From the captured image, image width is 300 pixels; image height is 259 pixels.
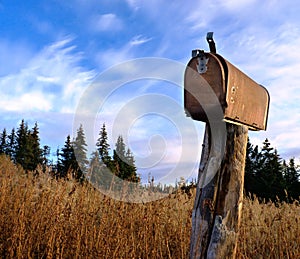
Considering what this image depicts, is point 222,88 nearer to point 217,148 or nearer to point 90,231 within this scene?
point 217,148

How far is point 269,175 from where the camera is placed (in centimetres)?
1605

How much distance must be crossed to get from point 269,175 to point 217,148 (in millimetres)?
15347

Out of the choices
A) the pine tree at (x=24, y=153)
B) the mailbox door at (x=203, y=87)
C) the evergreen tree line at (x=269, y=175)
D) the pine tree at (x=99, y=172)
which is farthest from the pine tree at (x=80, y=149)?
the pine tree at (x=24, y=153)

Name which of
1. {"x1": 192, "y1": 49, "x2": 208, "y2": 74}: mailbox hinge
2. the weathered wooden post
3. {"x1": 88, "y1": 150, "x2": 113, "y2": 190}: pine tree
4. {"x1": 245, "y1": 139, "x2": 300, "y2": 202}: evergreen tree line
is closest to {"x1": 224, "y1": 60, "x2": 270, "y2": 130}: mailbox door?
the weathered wooden post

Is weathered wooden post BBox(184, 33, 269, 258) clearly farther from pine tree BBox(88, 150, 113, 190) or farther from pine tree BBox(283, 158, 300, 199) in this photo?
pine tree BBox(283, 158, 300, 199)

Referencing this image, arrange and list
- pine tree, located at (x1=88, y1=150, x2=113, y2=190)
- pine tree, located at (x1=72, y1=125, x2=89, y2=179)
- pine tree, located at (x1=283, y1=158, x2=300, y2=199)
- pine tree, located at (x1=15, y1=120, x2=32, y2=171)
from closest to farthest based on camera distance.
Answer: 1. pine tree, located at (x1=72, y1=125, x2=89, y2=179)
2. pine tree, located at (x1=88, y1=150, x2=113, y2=190)
3. pine tree, located at (x1=283, y1=158, x2=300, y2=199)
4. pine tree, located at (x1=15, y1=120, x2=32, y2=171)

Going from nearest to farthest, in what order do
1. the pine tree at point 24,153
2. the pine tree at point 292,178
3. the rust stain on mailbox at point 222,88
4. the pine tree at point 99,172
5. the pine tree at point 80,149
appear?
1. the rust stain on mailbox at point 222,88
2. the pine tree at point 80,149
3. the pine tree at point 99,172
4. the pine tree at point 292,178
5. the pine tree at point 24,153

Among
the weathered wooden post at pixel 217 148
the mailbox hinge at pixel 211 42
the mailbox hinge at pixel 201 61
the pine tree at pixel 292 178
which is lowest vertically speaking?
the weathered wooden post at pixel 217 148

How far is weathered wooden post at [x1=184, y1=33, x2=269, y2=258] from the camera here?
174 centimetres

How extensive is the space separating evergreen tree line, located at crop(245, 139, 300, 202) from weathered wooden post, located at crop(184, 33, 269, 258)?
49.1ft

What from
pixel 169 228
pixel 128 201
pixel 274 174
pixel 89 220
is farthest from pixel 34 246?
pixel 274 174

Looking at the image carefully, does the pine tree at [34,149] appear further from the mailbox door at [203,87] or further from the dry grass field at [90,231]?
the mailbox door at [203,87]

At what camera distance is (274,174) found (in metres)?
16.1

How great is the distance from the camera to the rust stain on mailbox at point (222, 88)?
1.71 metres
